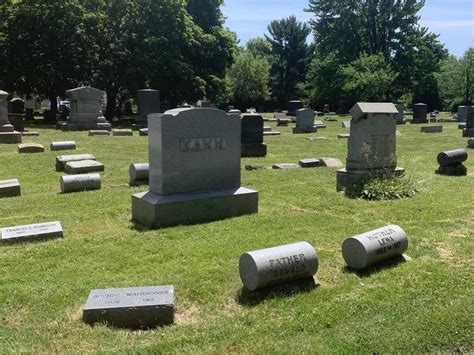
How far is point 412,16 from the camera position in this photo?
170ft

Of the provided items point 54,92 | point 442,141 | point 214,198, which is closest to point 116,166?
point 214,198

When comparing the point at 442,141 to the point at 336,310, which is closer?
the point at 336,310

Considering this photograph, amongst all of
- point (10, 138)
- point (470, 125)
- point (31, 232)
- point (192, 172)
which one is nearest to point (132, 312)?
point (31, 232)

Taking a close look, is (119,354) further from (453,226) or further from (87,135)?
(87,135)

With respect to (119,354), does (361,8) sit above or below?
above

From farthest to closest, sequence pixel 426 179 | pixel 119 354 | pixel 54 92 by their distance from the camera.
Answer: pixel 54 92
pixel 426 179
pixel 119 354

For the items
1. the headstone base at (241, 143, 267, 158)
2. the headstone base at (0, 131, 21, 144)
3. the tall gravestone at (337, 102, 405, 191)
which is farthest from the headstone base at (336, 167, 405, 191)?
the headstone base at (0, 131, 21, 144)

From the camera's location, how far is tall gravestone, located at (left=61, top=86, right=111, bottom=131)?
2536cm

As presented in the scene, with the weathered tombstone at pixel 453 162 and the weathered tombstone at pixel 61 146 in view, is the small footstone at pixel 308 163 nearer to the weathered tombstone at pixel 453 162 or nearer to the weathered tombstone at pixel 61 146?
the weathered tombstone at pixel 453 162

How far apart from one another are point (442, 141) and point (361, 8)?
115ft

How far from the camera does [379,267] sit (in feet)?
19.1

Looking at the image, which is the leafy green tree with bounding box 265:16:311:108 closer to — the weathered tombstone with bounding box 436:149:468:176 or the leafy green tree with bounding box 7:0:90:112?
the leafy green tree with bounding box 7:0:90:112

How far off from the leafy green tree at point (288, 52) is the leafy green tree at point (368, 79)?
68.6 ft

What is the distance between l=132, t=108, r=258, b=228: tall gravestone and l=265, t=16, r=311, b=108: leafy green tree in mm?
58609
